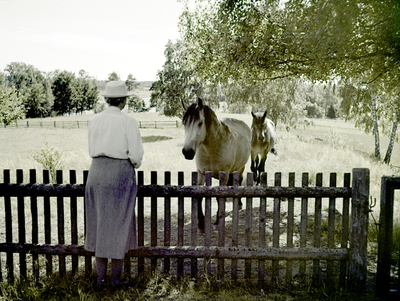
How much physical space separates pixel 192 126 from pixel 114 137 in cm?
191

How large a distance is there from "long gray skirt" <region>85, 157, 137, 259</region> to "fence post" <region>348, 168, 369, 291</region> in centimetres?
269

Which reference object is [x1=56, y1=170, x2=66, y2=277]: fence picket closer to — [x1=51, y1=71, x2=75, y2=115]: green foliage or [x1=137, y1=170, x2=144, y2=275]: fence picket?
[x1=137, y1=170, x2=144, y2=275]: fence picket

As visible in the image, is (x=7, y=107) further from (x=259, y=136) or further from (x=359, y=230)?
(x=359, y=230)

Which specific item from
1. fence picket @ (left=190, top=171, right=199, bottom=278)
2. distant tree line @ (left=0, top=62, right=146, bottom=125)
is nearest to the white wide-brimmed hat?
fence picket @ (left=190, top=171, right=199, bottom=278)

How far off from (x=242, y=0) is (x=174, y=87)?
24.8 m

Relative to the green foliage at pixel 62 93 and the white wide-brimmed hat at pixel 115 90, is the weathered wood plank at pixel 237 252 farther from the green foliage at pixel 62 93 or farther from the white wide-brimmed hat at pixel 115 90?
the green foliage at pixel 62 93

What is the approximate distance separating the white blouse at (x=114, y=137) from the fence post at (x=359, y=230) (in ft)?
8.75

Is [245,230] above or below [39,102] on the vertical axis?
below

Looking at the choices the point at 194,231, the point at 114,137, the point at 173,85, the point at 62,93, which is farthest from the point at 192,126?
the point at 62,93

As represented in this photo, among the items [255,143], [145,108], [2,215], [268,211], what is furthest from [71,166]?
[145,108]

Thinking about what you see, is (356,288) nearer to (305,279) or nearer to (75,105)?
(305,279)

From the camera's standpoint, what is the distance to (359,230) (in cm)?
378

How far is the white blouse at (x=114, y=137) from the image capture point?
10.5 feet

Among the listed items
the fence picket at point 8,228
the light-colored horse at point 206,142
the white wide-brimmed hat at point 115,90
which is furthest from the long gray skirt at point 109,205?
the light-colored horse at point 206,142
